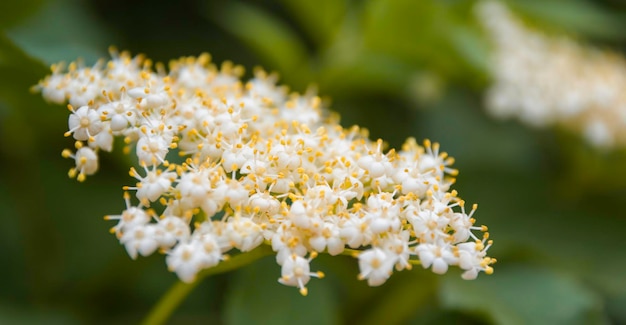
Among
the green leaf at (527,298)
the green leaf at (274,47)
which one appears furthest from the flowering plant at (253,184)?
the green leaf at (274,47)

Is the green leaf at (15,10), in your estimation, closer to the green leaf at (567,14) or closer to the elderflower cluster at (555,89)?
the elderflower cluster at (555,89)

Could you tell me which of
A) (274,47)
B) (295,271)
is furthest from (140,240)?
(274,47)

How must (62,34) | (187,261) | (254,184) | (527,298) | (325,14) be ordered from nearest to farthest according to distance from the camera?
(187,261), (254,184), (527,298), (62,34), (325,14)

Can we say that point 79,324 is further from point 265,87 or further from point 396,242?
point 396,242

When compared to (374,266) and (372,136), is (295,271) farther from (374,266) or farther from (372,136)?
(372,136)

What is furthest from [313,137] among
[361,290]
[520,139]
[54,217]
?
[520,139]

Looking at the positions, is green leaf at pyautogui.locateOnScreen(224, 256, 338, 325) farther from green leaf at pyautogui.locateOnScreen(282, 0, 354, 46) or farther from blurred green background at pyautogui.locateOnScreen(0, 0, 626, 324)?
green leaf at pyautogui.locateOnScreen(282, 0, 354, 46)
